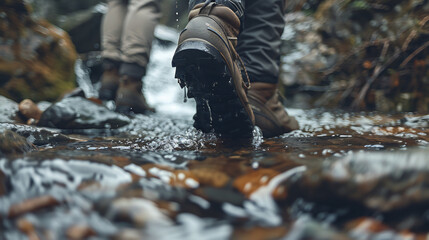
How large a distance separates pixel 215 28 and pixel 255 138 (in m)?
0.67

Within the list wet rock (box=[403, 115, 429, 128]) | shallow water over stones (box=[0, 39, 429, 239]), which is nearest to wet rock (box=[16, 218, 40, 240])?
shallow water over stones (box=[0, 39, 429, 239])

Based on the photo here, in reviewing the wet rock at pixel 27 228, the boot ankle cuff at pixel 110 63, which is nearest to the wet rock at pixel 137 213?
the wet rock at pixel 27 228

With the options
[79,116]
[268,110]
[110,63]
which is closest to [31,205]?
[268,110]

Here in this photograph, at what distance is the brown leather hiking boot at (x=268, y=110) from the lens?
1.91 m

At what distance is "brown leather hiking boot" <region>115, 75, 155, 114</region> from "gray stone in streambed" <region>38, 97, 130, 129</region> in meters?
0.52

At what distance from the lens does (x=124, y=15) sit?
3693 mm

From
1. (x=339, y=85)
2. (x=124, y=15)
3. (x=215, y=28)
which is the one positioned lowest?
(x=339, y=85)

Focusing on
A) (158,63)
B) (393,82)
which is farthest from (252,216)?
(158,63)

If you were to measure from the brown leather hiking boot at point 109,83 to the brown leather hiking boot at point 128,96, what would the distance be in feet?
1.43

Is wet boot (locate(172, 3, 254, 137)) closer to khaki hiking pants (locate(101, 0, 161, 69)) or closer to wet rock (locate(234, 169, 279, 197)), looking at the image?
wet rock (locate(234, 169, 279, 197))

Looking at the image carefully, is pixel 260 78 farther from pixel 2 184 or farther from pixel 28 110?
pixel 28 110

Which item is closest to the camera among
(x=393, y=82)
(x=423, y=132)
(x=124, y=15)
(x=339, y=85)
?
(x=423, y=132)

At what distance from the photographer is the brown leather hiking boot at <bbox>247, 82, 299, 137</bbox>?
1.91 meters

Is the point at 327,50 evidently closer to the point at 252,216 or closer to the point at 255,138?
the point at 255,138
